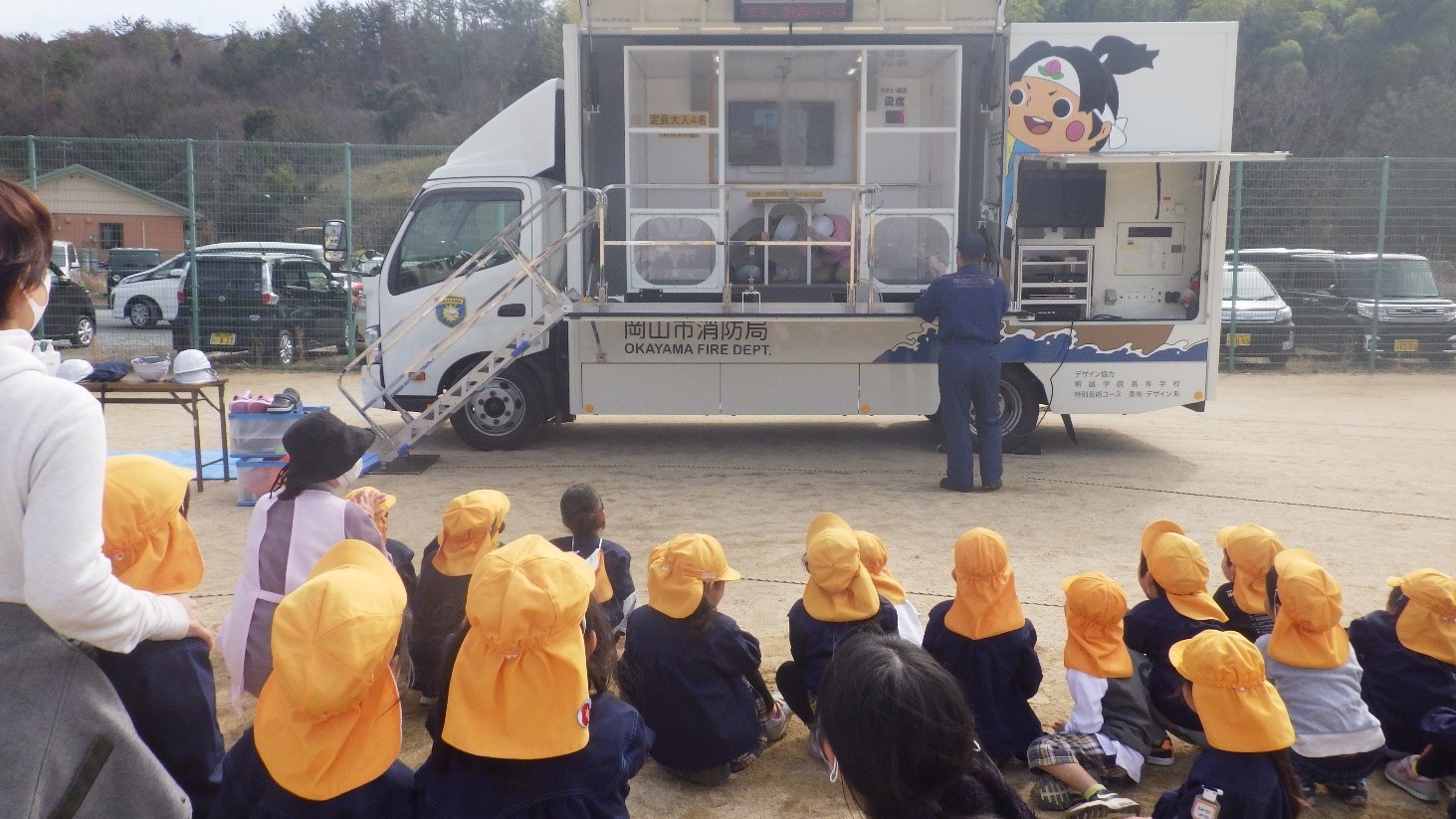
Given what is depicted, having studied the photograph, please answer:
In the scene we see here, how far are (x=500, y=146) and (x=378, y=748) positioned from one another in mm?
8035

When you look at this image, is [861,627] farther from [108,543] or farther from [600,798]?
[108,543]

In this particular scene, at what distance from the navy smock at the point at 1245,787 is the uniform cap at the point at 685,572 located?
60.0 inches

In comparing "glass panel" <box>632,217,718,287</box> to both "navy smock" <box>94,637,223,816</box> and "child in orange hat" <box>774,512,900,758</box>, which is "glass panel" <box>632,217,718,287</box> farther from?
"navy smock" <box>94,637,223,816</box>

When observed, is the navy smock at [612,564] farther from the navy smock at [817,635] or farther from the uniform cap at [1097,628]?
the uniform cap at [1097,628]

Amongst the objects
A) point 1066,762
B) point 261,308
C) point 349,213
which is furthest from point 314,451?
point 261,308

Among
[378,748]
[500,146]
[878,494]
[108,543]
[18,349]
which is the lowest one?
[878,494]

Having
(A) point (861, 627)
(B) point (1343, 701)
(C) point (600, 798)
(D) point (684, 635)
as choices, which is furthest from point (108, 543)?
(B) point (1343, 701)

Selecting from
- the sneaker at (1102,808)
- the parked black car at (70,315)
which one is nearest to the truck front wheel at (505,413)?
the sneaker at (1102,808)

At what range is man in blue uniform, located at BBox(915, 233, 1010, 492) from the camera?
8375 millimetres

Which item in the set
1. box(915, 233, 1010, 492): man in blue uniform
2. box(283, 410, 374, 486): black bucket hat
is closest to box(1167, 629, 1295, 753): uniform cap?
box(283, 410, 374, 486): black bucket hat

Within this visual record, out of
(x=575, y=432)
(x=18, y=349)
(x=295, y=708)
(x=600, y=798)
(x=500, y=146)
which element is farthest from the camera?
(x=575, y=432)

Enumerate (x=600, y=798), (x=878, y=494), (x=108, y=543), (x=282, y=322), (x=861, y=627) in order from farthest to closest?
(x=282, y=322) → (x=878, y=494) → (x=861, y=627) → (x=108, y=543) → (x=600, y=798)

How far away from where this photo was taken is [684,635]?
3729mm

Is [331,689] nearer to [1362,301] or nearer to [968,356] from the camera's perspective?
[968,356]
